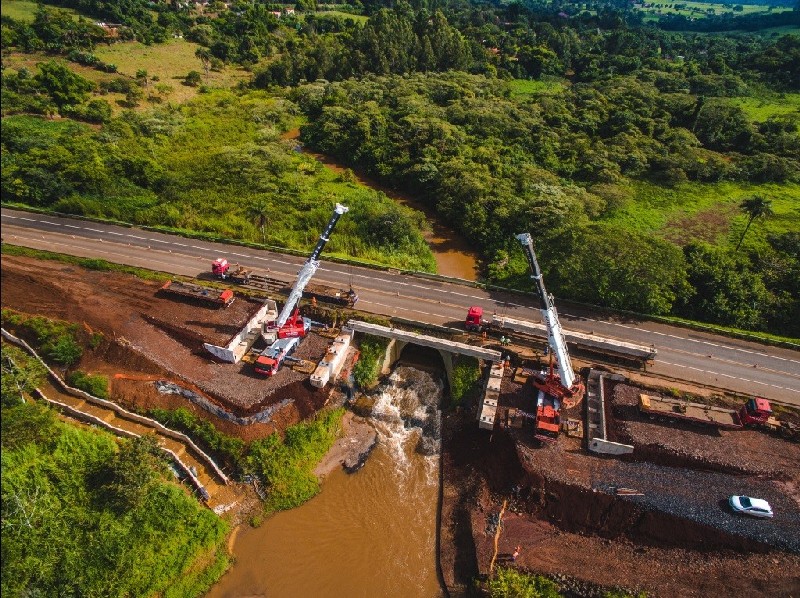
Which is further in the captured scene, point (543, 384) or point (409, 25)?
point (409, 25)

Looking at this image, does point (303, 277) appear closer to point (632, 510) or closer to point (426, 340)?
point (426, 340)

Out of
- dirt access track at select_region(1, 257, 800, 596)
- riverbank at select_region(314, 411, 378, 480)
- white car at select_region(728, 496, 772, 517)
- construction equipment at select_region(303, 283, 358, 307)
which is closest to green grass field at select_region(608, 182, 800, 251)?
dirt access track at select_region(1, 257, 800, 596)

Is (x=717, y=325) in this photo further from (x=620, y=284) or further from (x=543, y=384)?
(x=543, y=384)

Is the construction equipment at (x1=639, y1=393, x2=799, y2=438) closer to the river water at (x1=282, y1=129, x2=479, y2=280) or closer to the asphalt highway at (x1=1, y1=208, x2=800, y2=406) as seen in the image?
A: the asphalt highway at (x1=1, y1=208, x2=800, y2=406)

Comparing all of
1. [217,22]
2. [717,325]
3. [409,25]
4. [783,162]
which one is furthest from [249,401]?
[217,22]

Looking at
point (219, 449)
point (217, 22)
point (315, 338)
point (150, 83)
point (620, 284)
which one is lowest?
point (219, 449)

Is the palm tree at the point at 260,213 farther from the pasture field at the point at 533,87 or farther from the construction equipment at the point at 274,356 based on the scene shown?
the pasture field at the point at 533,87
